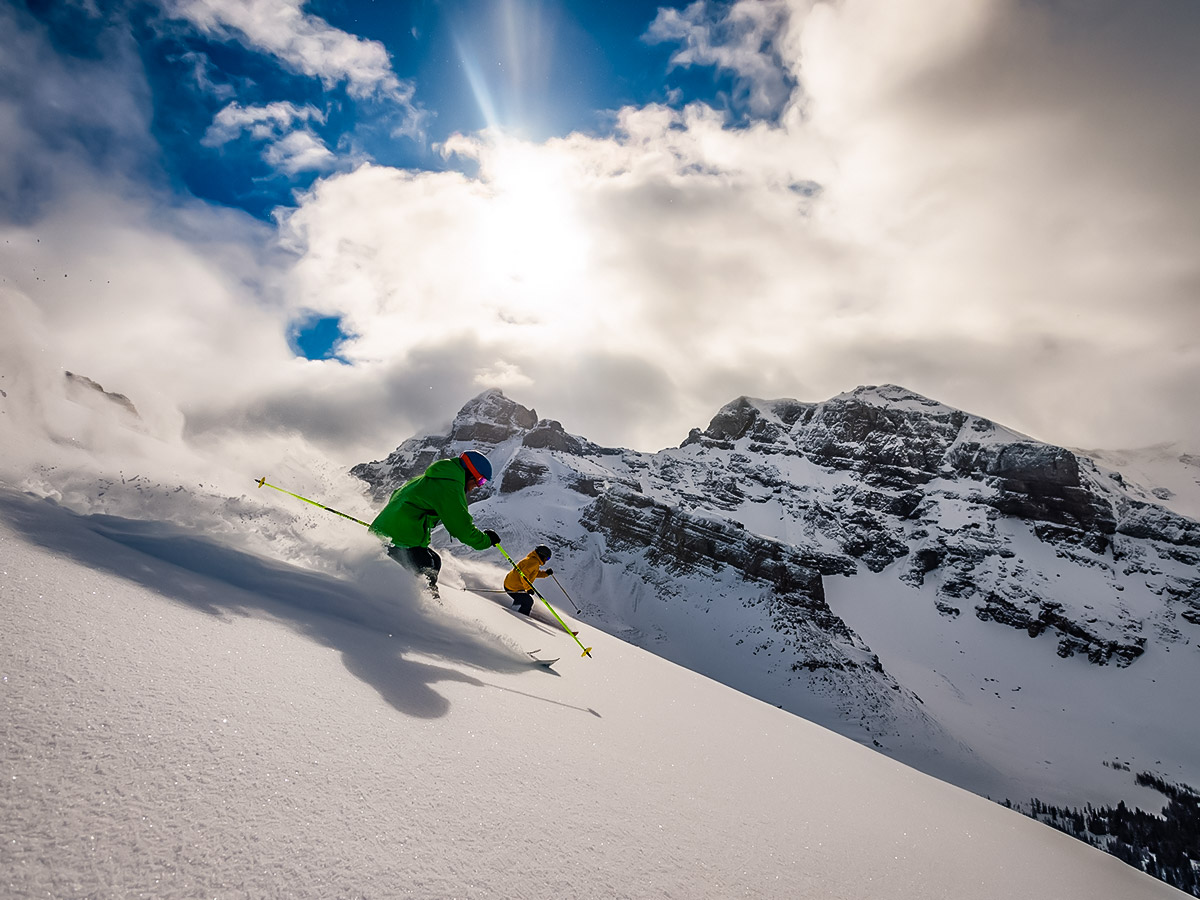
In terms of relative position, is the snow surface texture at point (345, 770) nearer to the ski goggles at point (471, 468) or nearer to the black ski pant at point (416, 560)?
the black ski pant at point (416, 560)

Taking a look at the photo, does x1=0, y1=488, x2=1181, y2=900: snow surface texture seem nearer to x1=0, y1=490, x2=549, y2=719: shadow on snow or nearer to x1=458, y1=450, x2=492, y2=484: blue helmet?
x1=0, y1=490, x2=549, y2=719: shadow on snow

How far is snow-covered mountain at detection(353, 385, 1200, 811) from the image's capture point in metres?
62.4

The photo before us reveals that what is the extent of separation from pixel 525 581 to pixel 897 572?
132 metres

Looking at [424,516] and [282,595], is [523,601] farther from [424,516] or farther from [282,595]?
[282,595]

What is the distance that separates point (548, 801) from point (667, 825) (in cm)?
56

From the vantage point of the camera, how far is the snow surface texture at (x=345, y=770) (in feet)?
3.69

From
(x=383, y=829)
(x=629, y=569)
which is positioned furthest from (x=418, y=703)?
(x=629, y=569)

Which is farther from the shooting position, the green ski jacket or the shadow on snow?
the green ski jacket

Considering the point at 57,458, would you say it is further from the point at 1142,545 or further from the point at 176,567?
the point at 1142,545

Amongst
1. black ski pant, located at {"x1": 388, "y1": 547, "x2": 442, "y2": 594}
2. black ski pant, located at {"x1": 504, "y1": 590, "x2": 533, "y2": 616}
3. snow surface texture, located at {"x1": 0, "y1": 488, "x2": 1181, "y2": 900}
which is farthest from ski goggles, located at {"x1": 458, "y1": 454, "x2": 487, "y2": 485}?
black ski pant, located at {"x1": 504, "y1": 590, "x2": 533, "y2": 616}

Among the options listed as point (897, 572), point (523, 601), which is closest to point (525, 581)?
point (523, 601)

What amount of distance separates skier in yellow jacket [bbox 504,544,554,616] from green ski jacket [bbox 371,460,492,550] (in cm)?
183

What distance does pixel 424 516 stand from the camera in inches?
224

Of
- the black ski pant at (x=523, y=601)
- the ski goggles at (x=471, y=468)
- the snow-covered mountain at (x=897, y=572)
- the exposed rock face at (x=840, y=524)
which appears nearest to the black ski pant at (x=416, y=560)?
the ski goggles at (x=471, y=468)
